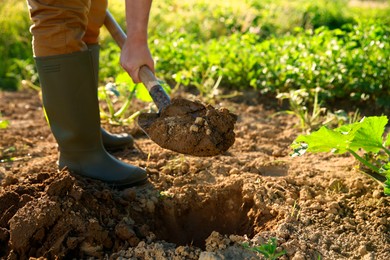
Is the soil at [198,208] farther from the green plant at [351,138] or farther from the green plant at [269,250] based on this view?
the green plant at [351,138]

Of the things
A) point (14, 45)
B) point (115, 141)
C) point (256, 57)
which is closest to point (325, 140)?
point (115, 141)

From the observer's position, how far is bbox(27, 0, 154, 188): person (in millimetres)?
2658

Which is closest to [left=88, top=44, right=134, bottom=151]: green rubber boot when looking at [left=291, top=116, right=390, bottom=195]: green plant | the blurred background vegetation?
the blurred background vegetation

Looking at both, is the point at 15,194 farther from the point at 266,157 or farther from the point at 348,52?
the point at 348,52

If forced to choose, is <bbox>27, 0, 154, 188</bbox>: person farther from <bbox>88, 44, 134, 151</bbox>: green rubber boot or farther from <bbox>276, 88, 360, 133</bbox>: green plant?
<bbox>276, 88, 360, 133</bbox>: green plant

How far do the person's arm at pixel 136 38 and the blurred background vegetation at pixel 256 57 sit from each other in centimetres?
101

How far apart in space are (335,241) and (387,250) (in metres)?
0.20

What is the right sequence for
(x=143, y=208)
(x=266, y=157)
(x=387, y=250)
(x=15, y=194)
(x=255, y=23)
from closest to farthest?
(x=387, y=250)
(x=15, y=194)
(x=143, y=208)
(x=266, y=157)
(x=255, y=23)

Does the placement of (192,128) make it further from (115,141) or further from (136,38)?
(115,141)

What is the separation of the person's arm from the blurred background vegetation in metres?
1.01

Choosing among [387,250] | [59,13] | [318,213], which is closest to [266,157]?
[318,213]

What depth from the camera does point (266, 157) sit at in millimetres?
3350

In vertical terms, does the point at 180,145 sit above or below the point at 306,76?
above

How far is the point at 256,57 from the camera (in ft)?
15.0
